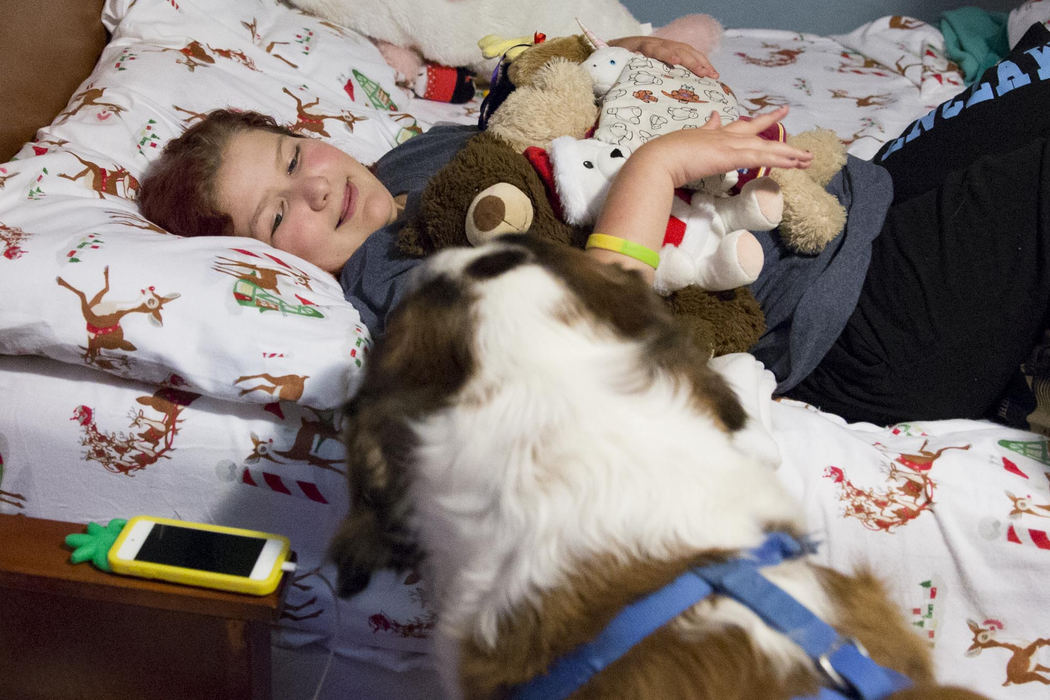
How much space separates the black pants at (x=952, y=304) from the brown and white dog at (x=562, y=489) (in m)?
0.71

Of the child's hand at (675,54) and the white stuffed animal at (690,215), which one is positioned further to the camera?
the child's hand at (675,54)

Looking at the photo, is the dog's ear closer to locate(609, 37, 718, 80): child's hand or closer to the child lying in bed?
the child lying in bed

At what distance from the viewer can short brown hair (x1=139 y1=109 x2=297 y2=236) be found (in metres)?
1.52

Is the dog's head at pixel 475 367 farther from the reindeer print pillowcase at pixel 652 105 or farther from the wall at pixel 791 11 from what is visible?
the wall at pixel 791 11

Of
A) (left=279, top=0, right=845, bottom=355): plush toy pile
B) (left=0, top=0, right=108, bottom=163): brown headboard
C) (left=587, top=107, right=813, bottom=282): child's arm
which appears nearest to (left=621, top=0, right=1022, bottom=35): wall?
(left=279, top=0, right=845, bottom=355): plush toy pile

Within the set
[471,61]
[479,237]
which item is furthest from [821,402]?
[471,61]

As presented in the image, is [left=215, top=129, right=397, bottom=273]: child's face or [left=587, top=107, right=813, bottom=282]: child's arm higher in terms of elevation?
[left=587, top=107, right=813, bottom=282]: child's arm

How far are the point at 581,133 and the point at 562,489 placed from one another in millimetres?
1033

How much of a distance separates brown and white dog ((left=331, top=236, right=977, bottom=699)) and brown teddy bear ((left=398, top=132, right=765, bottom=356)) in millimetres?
501

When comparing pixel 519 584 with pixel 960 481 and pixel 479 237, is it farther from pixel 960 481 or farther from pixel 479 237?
pixel 960 481

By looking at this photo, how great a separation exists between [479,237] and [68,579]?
738 millimetres

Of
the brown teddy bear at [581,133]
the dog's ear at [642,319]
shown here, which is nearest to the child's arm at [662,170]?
the brown teddy bear at [581,133]

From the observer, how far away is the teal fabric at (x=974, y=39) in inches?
109

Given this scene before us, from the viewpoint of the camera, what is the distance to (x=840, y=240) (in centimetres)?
149
